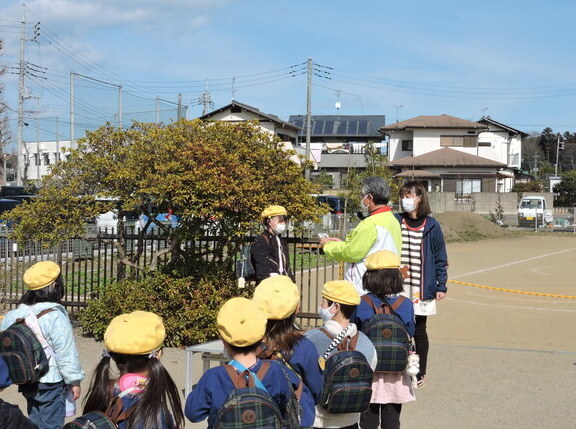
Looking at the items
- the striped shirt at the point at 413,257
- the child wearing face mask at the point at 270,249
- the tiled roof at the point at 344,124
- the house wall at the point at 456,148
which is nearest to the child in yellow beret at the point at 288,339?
the striped shirt at the point at 413,257

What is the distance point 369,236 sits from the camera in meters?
5.09

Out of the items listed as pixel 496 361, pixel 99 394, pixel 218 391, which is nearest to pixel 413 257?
pixel 496 361

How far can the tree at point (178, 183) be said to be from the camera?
7867 mm

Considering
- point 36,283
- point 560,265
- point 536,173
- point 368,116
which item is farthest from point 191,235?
point 536,173

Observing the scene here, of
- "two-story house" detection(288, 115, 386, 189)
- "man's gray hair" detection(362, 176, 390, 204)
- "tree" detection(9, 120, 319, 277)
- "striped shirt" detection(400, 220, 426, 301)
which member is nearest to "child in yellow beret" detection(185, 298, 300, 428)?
"man's gray hair" detection(362, 176, 390, 204)

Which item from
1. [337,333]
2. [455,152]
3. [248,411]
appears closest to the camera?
[248,411]

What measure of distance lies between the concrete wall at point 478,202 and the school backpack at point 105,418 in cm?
4047

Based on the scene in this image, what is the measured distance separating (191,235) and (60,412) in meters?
4.13

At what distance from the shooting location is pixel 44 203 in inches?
333

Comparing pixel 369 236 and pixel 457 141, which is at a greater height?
pixel 457 141

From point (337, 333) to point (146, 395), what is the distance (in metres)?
1.32

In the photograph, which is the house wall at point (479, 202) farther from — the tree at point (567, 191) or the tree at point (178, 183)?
the tree at point (178, 183)

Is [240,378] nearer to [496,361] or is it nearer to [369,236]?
[369,236]

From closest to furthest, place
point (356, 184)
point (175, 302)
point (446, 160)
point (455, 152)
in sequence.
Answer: point (175, 302), point (356, 184), point (446, 160), point (455, 152)
